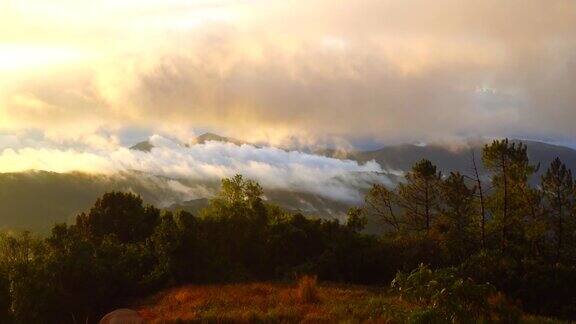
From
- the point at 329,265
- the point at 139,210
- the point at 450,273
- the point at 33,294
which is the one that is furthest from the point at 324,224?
the point at 450,273

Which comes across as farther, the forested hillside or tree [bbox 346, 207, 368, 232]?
tree [bbox 346, 207, 368, 232]

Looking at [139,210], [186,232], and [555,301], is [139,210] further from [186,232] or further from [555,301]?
[555,301]

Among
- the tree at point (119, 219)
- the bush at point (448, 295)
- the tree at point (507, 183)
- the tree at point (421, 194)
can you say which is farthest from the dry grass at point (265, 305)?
the tree at point (421, 194)

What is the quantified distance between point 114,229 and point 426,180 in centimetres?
3022

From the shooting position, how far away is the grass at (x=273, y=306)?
18.9 m

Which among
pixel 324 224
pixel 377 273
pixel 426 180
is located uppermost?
pixel 426 180

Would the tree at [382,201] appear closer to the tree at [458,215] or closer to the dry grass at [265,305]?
the tree at [458,215]

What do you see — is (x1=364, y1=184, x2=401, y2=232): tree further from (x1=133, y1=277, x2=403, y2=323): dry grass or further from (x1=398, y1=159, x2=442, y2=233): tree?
(x1=133, y1=277, x2=403, y2=323): dry grass

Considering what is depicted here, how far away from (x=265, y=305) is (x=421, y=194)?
38.0 meters

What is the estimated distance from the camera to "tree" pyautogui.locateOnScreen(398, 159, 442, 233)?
5594cm

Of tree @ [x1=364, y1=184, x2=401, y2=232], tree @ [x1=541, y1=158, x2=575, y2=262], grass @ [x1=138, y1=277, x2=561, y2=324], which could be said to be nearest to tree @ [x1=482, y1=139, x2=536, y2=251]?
tree @ [x1=541, y1=158, x2=575, y2=262]

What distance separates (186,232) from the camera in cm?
3297

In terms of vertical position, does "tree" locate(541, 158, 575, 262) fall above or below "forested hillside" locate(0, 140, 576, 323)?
above

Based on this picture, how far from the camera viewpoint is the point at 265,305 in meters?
22.1
